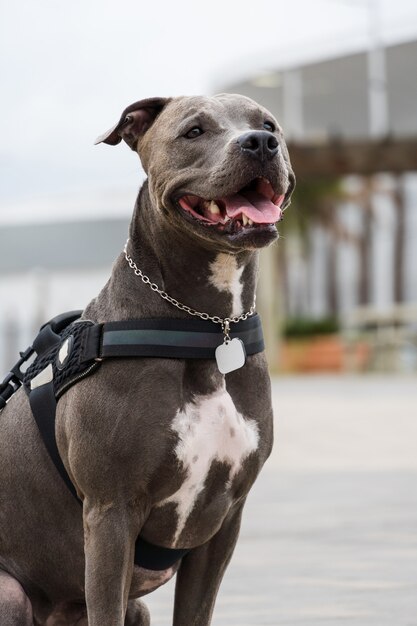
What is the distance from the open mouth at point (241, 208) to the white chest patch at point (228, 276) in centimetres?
16

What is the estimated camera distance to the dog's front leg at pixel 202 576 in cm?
368

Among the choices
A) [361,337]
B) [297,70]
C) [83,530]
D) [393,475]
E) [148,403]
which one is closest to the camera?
[148,403]

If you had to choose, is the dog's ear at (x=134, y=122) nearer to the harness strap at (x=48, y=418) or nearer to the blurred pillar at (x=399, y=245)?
the harness strap at (x=48, y=418)

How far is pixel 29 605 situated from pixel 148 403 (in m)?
0.75

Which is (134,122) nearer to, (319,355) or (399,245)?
(319,355)

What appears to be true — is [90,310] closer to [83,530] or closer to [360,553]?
[83,530]

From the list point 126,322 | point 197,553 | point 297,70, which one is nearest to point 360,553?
point 197,553

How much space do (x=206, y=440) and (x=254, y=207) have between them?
0.64m

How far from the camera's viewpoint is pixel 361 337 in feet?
93.2

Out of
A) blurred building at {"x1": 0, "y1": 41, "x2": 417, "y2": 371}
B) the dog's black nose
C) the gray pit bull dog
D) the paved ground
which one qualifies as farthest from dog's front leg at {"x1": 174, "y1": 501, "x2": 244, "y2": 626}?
blurred building at {"x1": 0, "y1": 41, "x2": 417, "y2": 371}

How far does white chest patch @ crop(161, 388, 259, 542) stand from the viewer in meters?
3.37

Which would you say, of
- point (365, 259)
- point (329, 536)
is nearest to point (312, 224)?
point (365, 259)

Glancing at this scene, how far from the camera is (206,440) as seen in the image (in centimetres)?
340

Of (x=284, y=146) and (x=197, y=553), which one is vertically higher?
(x=284, y=146)
